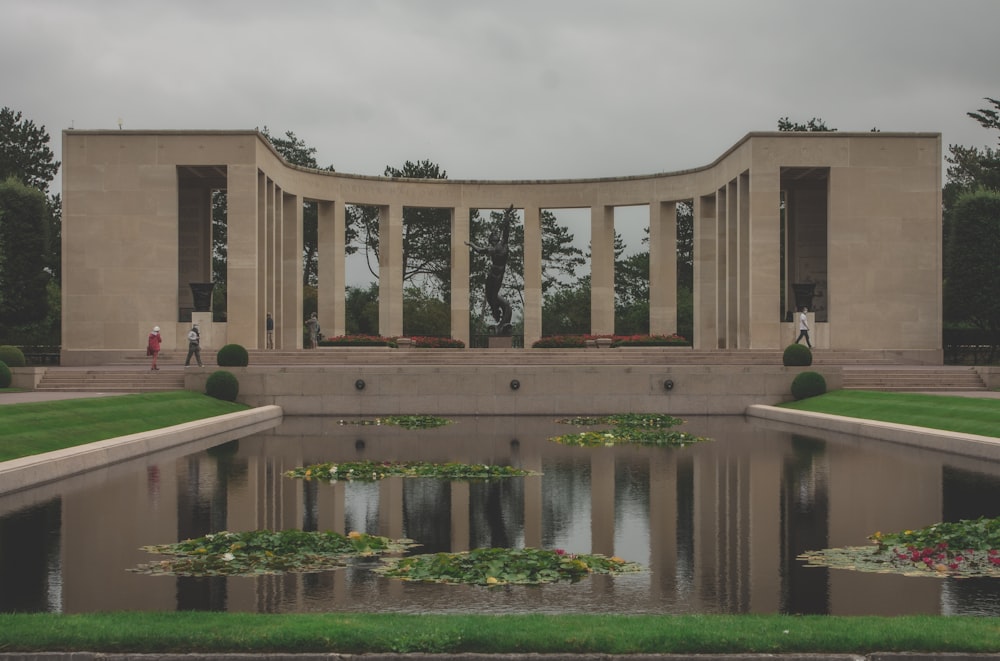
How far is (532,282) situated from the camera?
55.7 metres

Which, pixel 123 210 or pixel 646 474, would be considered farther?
pixel 123 210

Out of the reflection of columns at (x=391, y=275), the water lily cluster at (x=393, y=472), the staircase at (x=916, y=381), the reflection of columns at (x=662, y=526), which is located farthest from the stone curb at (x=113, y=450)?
the reflection of columns at (x=391, y=275)

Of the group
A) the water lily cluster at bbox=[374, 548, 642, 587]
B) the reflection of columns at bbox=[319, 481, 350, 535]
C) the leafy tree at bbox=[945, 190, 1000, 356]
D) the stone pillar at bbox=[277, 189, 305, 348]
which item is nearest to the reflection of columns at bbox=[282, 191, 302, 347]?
the stone pillar at bbox=[277, 189, 305, 348]

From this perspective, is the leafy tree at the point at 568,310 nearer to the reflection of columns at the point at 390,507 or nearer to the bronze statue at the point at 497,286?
the bronze statue at the point at 497,286

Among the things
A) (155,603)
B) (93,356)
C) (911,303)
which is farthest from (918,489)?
(93,356)

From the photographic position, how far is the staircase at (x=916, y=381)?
3325 centimetres

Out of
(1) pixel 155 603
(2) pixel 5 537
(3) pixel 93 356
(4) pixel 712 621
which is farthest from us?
(3) pixel 93 356

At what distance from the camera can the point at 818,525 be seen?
40.6 ft

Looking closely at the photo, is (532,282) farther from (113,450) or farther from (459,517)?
(459,517)

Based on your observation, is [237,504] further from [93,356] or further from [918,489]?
[93,356]

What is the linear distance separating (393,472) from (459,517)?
4.42 meters

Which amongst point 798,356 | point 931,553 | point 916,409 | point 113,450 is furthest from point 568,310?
point 931,553

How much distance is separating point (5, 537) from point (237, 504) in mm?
3067

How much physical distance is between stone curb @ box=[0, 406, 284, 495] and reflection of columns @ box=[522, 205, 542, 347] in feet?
92.6
